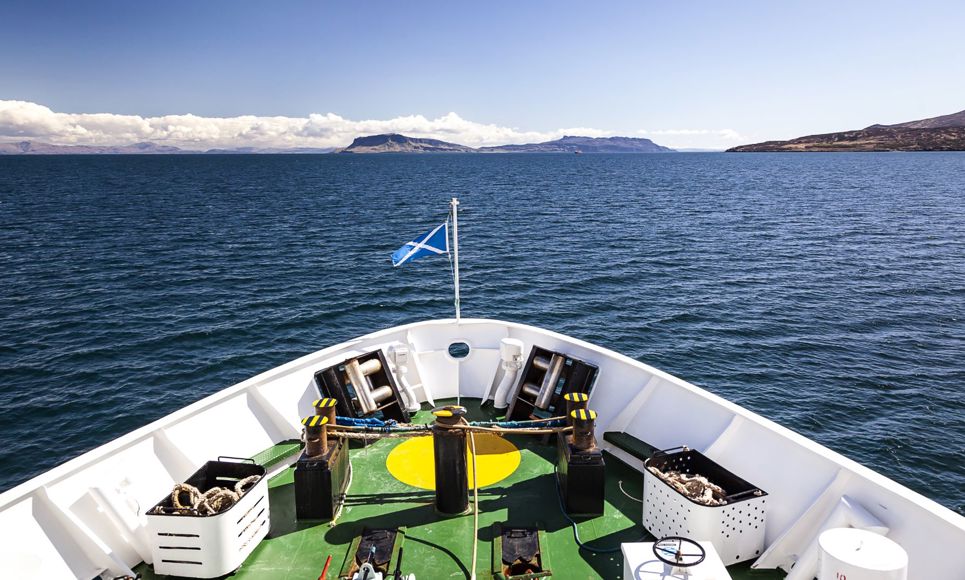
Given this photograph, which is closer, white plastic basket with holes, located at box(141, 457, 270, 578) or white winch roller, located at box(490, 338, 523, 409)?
white plastic basket with holes, located at box(141, 457, 270, 578)

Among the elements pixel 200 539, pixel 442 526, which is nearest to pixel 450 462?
pixel 442 526

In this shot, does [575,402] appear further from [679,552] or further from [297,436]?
[297,436]

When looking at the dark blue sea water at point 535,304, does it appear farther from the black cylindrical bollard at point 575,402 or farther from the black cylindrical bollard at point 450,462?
the black cylindrical bollard at point 450,462

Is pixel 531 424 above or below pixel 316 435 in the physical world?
below

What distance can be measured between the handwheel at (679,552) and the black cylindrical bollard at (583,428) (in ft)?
6.19

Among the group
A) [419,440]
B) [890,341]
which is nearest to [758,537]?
[419,440]

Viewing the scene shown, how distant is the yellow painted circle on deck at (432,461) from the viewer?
799 cm

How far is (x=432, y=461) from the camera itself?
8438mm

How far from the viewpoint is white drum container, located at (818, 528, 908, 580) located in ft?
13.4

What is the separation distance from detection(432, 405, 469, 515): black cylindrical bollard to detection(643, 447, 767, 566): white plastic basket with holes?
2.17 m

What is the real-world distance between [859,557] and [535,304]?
77.9 ft

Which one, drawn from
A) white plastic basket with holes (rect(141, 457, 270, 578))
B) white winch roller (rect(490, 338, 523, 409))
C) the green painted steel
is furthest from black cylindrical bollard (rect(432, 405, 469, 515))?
white winch roller (rect(490, 338, 523, 409))

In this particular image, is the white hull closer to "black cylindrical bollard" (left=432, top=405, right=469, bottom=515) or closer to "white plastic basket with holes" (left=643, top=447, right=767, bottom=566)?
"white plastic basket with holes" (left=643, top=447, right=767, bottom=566)

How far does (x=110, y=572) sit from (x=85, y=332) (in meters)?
21.4
